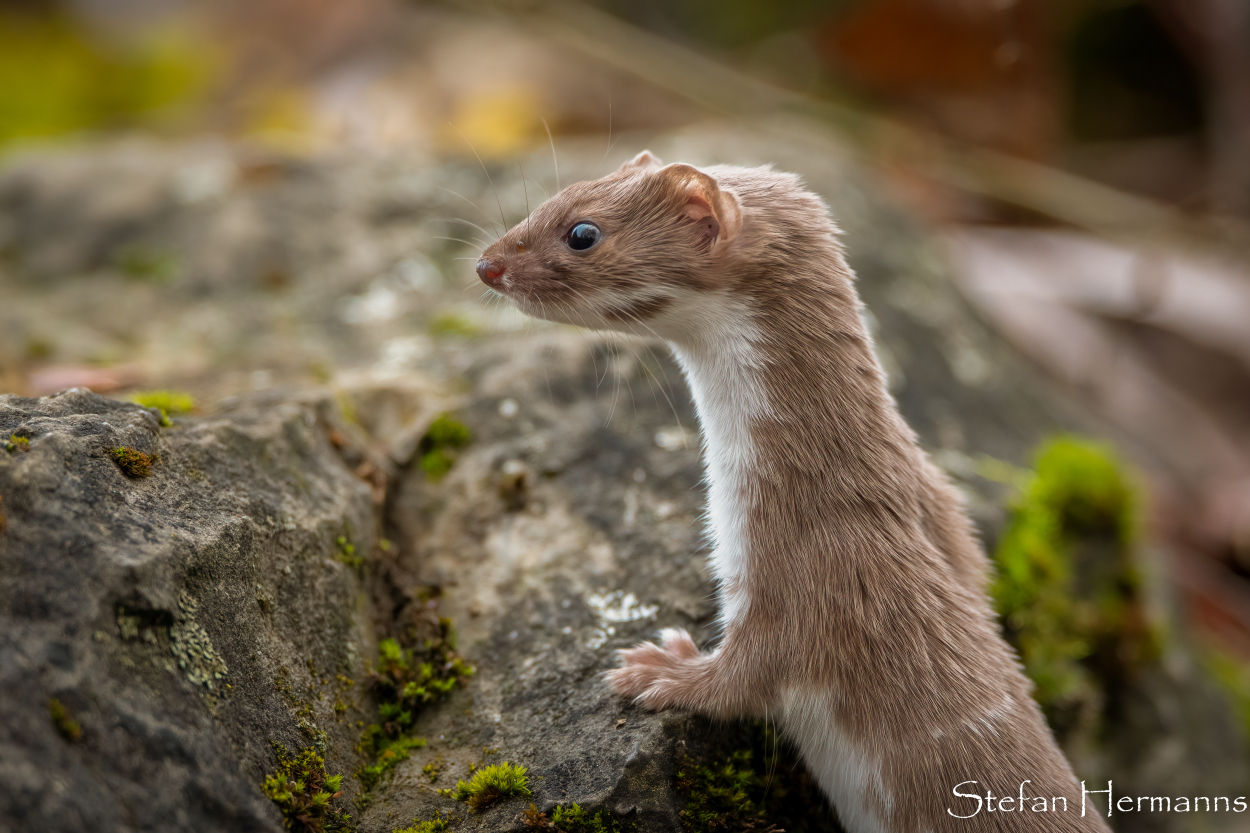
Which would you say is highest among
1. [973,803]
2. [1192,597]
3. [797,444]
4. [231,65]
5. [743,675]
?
[231,65]

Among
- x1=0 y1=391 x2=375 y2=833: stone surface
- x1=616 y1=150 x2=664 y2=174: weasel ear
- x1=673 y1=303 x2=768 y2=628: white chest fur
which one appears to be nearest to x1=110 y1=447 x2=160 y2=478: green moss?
x1=0 y1=391 x2=375 y2=833: stone surface

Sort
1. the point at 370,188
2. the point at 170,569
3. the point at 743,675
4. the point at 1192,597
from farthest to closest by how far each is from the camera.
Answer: the point at 1192,597 < the point at 370,188 < the point at 743,675 < the point at 170,569

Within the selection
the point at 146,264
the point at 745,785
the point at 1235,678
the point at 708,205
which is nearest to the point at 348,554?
the point at 745,785

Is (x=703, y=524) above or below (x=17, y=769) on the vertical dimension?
below

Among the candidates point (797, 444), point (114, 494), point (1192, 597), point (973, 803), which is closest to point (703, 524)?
point (797, 444)

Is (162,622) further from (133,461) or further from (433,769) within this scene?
(433,769)

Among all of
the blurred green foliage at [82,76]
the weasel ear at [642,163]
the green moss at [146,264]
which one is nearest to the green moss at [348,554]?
the weasel ear at [642,163]

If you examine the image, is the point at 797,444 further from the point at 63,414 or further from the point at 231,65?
the point at 231,65

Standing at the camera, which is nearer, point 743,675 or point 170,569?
point 170,569
